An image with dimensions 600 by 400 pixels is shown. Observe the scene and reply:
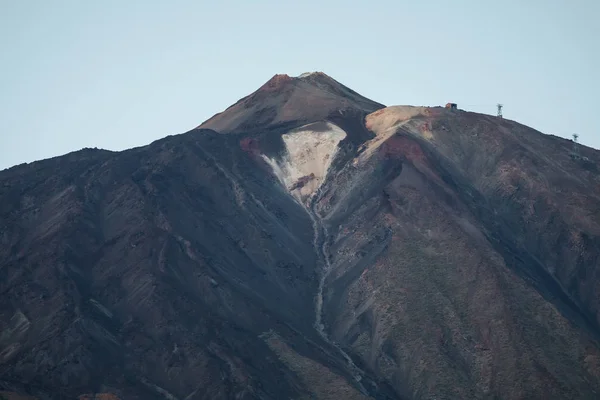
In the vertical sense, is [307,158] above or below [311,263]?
above

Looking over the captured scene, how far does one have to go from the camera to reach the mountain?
4335 inches

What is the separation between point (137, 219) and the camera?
435 ft

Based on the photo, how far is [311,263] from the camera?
14088 cm

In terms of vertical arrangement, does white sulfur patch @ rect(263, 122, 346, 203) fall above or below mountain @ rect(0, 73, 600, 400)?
above

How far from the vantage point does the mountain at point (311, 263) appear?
110 metres

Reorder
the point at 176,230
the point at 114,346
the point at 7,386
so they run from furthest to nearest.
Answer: the point at 176,230, the point at 114,346, the point at 7,386

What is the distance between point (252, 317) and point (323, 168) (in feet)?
144

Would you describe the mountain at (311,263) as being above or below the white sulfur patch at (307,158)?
below

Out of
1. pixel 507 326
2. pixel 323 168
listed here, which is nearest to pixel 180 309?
pixel 507 326

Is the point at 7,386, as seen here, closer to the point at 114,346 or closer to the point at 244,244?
the point at 114,346

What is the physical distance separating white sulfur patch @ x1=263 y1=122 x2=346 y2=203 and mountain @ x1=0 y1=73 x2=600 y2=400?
0.32 meters

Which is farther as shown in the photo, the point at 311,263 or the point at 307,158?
the point at 307,158

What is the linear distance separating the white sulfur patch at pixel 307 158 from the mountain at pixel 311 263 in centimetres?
32

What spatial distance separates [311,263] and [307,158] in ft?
84.2
